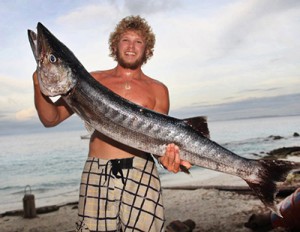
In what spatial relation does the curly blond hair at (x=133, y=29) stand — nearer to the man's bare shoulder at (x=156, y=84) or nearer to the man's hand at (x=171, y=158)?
the man's bare shoulder at (x=156, y=84)

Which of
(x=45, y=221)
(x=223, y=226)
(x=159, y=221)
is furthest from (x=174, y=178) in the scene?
(x=159, y=221)

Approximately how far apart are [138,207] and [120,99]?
4.31 ft

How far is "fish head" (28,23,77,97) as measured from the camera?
11.2 feet

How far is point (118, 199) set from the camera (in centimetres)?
391

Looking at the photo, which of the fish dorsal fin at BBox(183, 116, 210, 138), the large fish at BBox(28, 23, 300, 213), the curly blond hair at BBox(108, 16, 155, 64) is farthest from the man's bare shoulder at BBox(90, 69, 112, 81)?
the fish dorsal fin at BBox(183, 116, 210, 138)

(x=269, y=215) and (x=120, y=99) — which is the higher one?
(x=120, y=99)

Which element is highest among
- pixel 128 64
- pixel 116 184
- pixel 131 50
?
pixel 131 50

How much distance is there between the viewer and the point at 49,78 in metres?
3.45

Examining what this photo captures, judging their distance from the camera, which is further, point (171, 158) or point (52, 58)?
point (171, 158)

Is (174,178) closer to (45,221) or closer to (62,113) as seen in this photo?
(45,221)

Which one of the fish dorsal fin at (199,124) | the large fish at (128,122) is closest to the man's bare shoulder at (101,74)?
the large fish at (128,122)

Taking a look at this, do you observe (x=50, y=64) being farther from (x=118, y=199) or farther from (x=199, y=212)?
(x=199, y=212)

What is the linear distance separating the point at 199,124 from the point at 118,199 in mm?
1311

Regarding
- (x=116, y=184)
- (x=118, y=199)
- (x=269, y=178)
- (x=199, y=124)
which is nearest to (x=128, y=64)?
(x=199, y=124)
